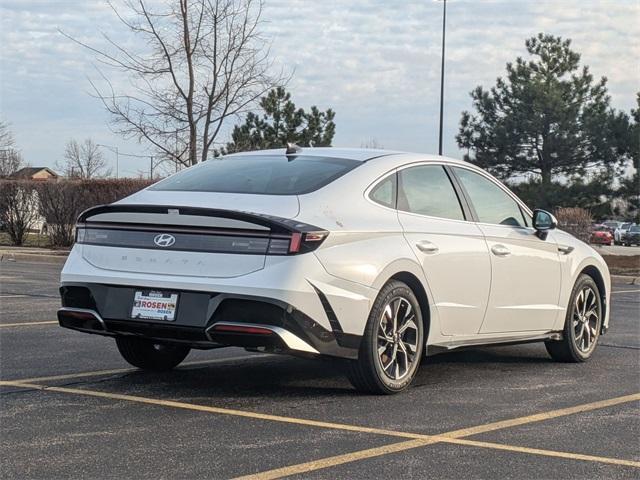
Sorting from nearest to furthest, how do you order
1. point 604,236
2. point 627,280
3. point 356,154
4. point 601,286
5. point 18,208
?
1. point 356,154
2. point 601,286
3. point 627,280
4. point 18,208
5. point 604,236

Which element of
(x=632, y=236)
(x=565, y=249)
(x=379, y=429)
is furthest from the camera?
(x=632, y=236)

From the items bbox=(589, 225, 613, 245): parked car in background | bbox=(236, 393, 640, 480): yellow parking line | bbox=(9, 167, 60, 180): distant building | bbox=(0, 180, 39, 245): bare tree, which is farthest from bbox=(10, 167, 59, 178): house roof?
bbox=(236, 393, 640, 480): yellow parking line

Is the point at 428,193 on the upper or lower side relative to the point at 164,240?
upper

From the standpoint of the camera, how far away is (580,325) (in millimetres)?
8562

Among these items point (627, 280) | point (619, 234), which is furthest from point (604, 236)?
point (627, 280)

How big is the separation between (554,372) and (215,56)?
16919 millimetres

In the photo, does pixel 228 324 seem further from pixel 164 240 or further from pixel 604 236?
pixel 604 236

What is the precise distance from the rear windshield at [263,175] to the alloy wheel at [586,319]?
8.88 ft

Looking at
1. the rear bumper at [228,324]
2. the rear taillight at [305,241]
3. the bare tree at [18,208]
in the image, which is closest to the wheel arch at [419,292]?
the rear bumper at [228,324]

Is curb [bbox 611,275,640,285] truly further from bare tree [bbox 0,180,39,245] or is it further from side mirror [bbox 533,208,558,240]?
bare tree [bbox 0,180,39,245]

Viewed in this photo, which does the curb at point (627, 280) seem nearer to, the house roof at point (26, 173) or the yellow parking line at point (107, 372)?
the yellow parking line at point (107, 372)

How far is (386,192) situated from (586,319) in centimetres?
272

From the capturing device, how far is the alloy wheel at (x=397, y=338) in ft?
21.3

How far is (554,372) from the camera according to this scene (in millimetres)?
7938
